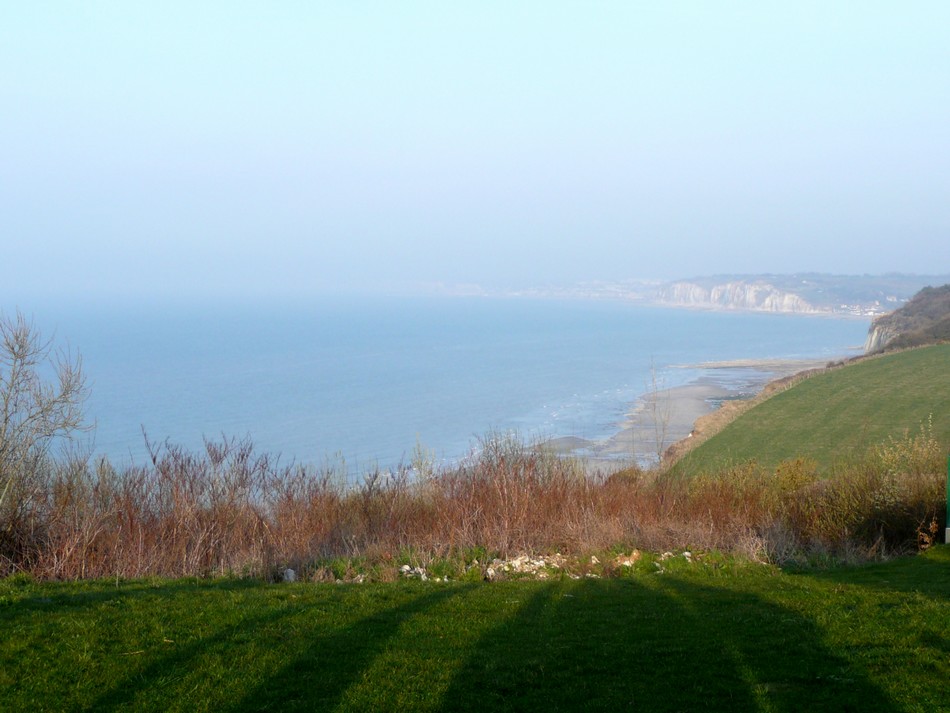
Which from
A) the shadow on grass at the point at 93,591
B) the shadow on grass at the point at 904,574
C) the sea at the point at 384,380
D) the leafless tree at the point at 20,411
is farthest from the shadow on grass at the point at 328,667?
the sea at the point at 384,380

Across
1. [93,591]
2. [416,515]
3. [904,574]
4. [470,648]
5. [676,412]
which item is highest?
[470,648]

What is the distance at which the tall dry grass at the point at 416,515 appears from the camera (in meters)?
12.6

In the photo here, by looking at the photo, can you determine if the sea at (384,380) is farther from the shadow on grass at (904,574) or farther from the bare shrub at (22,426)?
the shadow on grass at (904,574)

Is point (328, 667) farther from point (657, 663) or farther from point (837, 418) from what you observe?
point (837, 418)

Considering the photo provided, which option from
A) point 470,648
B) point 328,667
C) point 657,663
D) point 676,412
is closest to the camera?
point 328,667

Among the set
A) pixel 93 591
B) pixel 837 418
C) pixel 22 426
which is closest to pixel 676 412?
pixel 837 418

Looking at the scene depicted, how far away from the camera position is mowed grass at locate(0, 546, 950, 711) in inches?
235

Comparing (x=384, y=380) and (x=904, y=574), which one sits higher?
(x=904, y=574)

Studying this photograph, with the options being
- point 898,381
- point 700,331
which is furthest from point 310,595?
point 700,331

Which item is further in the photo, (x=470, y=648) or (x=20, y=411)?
(x=20, y=411)

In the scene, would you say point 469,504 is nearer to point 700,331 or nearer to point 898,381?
point 898,381

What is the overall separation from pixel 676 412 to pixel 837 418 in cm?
1906

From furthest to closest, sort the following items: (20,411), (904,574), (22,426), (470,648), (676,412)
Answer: (676,412)
(20,411)
(22,426)
(904,574)
(470,648)

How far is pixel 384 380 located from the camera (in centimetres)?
8031
